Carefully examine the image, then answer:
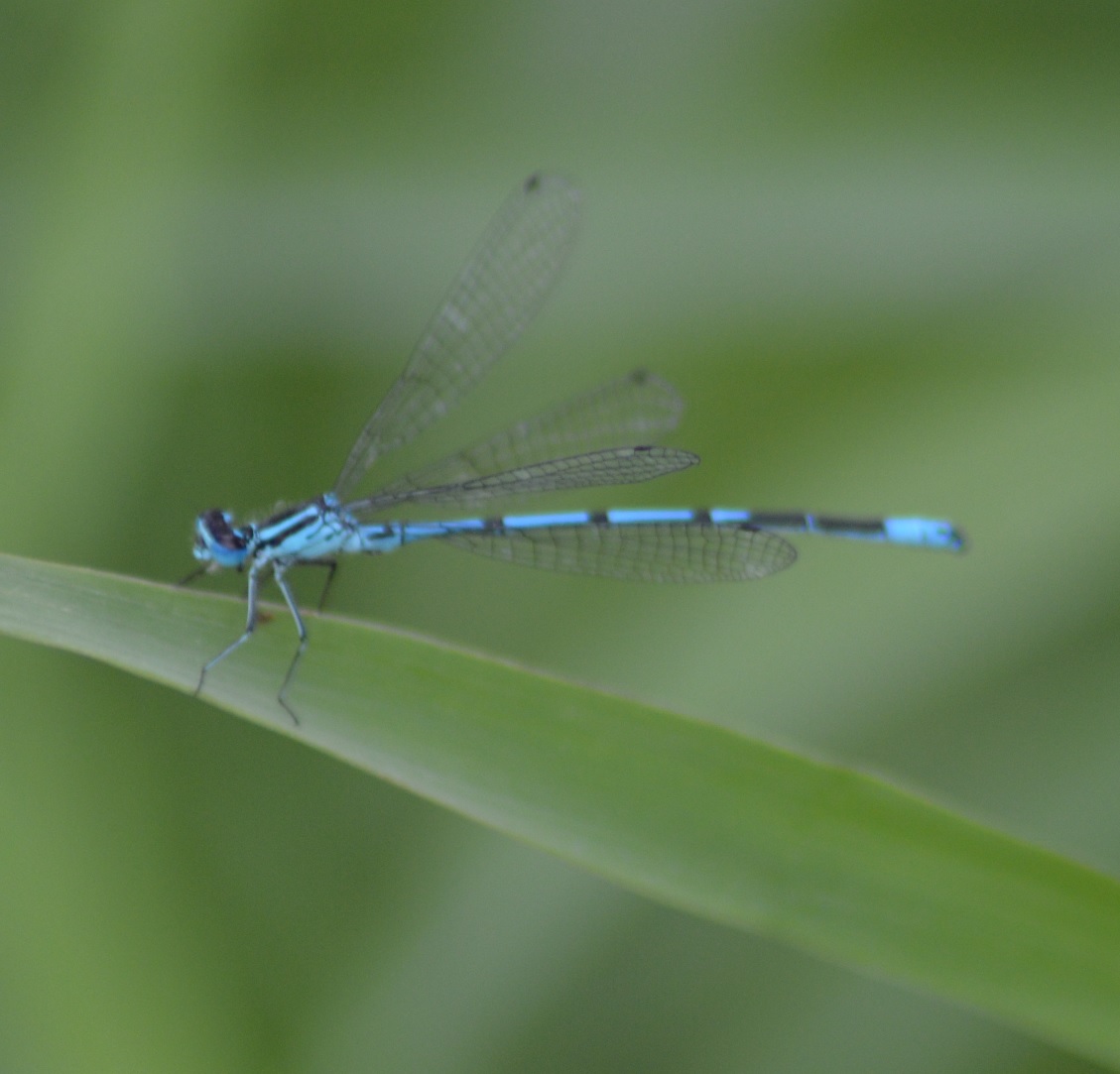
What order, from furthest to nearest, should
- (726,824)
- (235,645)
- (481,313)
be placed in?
(481,313) < (235,645) < (726,824)

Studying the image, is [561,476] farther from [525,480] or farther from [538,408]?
[538,408]

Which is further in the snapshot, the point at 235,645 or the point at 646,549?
the point at 646,549

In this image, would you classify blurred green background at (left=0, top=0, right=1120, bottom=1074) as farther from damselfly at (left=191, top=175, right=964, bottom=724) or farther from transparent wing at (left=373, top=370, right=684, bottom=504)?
transparent wing at (left=373, top=370, right=684, bottom=504)

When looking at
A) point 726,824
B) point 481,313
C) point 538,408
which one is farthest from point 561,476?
point 726,824

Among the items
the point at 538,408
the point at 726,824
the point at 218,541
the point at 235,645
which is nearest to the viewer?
the point at 726,824

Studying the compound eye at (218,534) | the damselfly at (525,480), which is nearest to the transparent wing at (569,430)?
the damselfly at (525,480)

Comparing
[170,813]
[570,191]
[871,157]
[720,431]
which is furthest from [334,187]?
[170,813]

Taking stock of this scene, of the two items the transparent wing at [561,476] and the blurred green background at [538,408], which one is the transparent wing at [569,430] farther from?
the blurred green background at [538,408]
